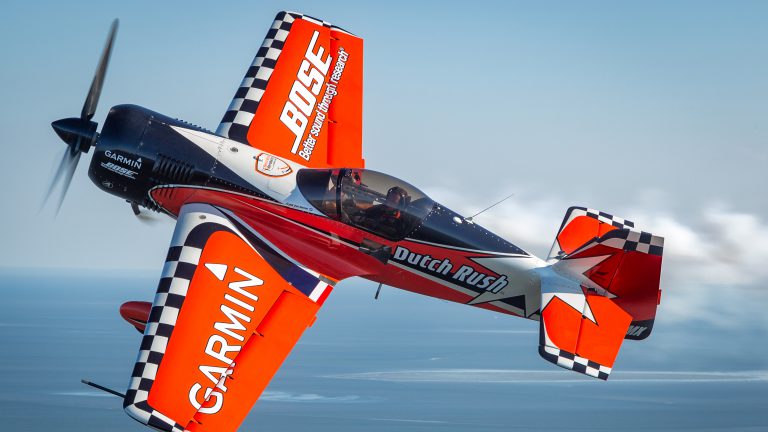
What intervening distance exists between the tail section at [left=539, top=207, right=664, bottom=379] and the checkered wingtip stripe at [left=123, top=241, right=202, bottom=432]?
5093 mm

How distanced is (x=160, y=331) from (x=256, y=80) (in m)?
5.54

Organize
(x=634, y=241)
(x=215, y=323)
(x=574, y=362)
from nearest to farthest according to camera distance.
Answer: (x=215, y=323), (x=574, y=362), (x=634, y=241)

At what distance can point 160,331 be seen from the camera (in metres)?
10.2

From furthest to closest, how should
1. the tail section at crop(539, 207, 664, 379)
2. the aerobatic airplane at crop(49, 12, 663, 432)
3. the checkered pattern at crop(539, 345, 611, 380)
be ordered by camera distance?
the tail section at crop(539, 207, 664, 379) → the checkered pattern at crop(539, 345, 611, 380) → the aerobatic airplane at crop(49, 12, 663, 432)

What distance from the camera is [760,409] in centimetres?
5025

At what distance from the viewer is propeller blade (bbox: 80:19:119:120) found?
43.1ft

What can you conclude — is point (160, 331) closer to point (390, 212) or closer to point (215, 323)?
point (215, 323)

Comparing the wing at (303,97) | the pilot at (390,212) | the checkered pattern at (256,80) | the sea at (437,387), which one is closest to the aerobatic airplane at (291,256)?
the pilot at (390,212)

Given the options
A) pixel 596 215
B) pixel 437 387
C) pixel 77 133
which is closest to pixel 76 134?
pixel 77 133

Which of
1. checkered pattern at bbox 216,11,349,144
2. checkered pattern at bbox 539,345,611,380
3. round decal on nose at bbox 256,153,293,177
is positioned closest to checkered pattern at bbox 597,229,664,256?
checkered pattern at bbox 539,345,611,380

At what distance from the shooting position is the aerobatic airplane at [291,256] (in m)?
10.6

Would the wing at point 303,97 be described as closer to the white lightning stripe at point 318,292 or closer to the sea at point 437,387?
the white lightning stripe at point 318,292

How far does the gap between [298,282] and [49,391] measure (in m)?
54.3

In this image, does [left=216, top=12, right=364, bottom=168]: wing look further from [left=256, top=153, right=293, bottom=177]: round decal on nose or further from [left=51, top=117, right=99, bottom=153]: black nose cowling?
[left=51, top=117, right=99, bottom=153]: black nose cowling
